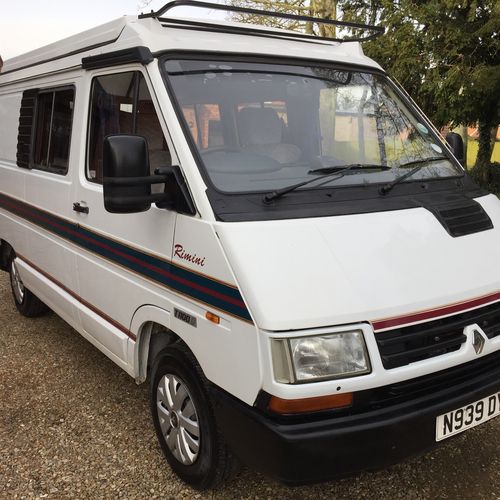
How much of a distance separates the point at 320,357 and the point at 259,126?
4.60 feet

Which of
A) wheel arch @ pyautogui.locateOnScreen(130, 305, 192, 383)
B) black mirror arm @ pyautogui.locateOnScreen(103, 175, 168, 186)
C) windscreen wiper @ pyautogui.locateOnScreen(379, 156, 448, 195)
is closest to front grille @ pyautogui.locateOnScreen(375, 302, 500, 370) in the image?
windscreen wiper @ pyautogui.locateOnScreen(379, 156, 448, 195)

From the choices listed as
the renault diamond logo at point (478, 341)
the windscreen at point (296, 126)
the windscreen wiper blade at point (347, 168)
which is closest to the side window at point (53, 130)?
the windscreen at point (296, 126)

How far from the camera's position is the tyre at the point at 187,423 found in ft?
8.63

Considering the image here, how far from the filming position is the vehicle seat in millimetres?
2953

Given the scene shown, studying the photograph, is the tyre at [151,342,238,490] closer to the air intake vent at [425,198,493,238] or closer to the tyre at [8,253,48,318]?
the air intake vent at [425,198,493,238]

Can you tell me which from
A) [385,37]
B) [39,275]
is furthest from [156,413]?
[385,37]

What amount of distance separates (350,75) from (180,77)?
3.92ft

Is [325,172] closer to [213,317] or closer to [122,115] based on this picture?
[213,317]

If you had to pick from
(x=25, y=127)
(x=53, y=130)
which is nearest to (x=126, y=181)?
(x=53, y=130)

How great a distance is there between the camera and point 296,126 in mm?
3172

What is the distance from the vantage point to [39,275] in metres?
4.68

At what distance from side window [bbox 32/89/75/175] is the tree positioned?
749 cm

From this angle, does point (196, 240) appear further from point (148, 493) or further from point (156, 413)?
point (148, 493)

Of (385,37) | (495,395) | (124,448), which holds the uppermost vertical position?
(385,37)
